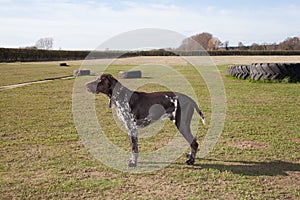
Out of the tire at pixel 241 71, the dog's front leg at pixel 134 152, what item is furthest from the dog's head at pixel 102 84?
the tire at pixel 241 71

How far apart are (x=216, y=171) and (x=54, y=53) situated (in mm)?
86394

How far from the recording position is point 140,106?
6.75 meters

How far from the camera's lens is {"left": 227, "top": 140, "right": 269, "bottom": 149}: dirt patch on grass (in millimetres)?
8164

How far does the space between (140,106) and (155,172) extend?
136 cm

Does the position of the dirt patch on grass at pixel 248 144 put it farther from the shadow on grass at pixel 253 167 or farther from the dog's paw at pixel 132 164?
the dog's paw at pixel 132 164

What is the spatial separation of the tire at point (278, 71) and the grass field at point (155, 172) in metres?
10.7

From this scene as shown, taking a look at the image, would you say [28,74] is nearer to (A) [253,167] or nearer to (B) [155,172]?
(B) [155,172]

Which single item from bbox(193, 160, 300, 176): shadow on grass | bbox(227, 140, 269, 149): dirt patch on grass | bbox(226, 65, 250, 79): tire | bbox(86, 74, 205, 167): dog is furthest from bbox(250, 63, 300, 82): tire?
bbox(86, 74, 205, 167): dog

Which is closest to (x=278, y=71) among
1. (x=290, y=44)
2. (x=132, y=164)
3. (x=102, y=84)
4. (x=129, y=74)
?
(x=129, y=74)

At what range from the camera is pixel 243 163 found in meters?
7.04

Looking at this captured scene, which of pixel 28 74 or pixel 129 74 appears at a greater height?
pixel 129 74

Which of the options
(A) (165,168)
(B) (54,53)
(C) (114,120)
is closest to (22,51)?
(B) (54,53)

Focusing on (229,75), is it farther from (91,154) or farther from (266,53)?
(266,53)

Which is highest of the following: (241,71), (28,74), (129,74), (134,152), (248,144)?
(241,71)
